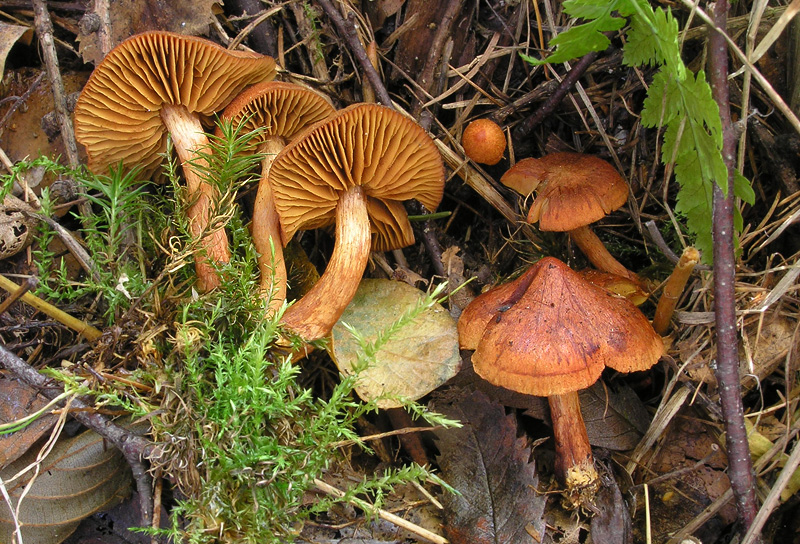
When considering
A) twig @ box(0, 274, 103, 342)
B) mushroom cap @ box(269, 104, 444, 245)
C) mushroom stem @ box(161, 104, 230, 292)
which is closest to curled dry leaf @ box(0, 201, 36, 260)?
twig @ box(0, 274, 103, 342)

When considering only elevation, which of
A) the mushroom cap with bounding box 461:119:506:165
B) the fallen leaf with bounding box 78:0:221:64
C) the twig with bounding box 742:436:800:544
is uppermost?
the fallen leaf with bounding box 78:0:221:64

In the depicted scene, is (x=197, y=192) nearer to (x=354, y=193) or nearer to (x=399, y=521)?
(x=354, y=193)

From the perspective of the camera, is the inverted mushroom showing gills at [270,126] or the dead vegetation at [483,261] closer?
the dead vegetation at [483,261]

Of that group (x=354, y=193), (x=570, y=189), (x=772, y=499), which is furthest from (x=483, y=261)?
(x=772, y=499)

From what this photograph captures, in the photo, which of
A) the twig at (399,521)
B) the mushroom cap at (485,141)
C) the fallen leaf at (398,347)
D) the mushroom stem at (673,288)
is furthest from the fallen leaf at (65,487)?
the mushroom stem at (673,288)

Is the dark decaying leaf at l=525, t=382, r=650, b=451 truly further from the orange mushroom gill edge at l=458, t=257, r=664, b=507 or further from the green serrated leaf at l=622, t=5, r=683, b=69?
the green serrated leaf at l=622, t=5, r=683, b=69

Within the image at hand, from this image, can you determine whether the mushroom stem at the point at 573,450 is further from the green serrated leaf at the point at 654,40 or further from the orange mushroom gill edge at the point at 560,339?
the green serrated leaf at the point at 654,40

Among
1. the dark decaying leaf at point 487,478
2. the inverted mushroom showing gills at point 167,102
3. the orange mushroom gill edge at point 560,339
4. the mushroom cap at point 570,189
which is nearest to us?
the orange mushroom gill edge at point 560,339

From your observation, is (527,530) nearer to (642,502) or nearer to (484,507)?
(484,507)
